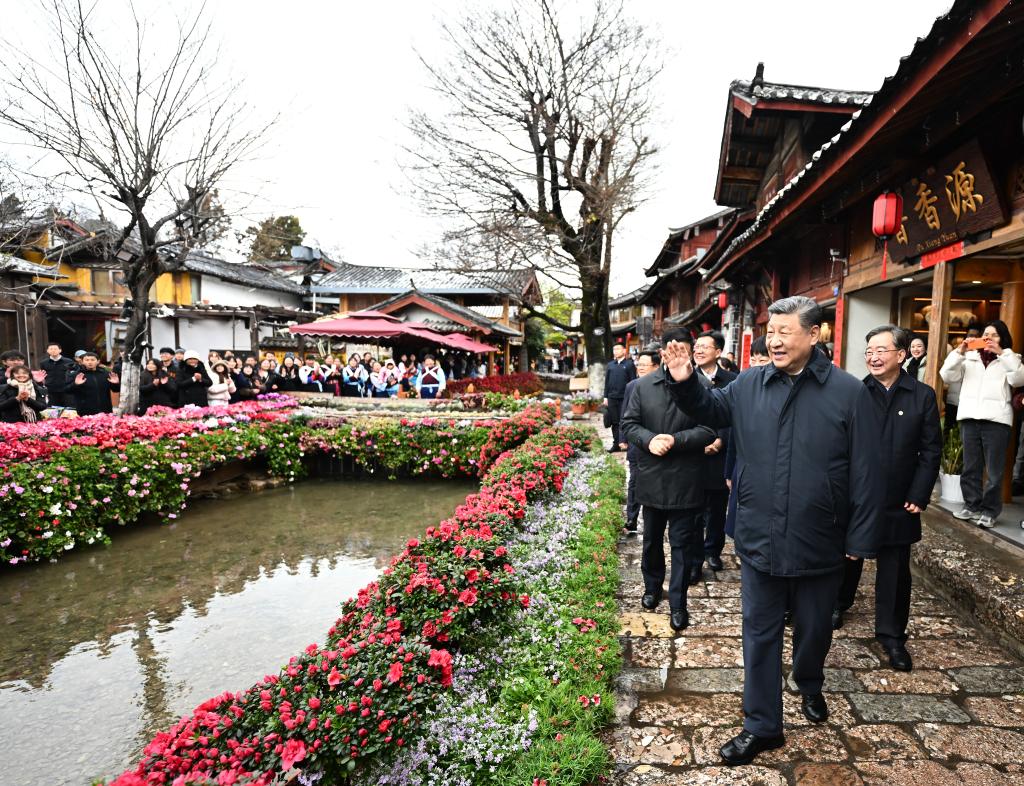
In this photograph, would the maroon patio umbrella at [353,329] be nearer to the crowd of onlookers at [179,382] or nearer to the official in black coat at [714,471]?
the crowd of onlookers at [179,382]

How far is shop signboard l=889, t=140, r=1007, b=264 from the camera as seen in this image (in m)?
4.62

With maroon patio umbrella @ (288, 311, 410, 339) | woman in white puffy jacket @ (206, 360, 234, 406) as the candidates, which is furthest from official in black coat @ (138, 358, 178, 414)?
maroon patio umbrella @ (288, 311, 410, 339)

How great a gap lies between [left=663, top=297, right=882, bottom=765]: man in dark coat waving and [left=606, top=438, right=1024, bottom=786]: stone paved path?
183 millimetres

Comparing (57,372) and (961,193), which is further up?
(961,193)

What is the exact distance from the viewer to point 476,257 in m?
20.5

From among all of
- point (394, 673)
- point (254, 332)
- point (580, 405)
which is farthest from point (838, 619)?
point (254, 332)

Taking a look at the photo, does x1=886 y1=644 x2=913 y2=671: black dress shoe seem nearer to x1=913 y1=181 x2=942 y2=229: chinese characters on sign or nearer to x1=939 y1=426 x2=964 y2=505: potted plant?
x1=939 y1=426 x2=964 y2=505: potted plant

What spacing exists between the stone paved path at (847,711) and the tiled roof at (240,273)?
79.2 feet

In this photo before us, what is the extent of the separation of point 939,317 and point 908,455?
106 inches

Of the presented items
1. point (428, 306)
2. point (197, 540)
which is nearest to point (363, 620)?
point (197, 540)

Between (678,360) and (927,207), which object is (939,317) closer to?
(927,207)

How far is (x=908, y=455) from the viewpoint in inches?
138

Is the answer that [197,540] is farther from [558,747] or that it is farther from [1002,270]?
[1002,270]

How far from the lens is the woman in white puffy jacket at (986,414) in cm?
476
